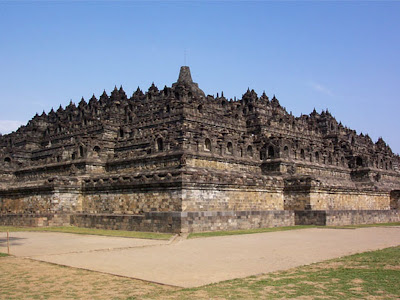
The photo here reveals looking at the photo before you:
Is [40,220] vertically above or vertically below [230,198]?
below

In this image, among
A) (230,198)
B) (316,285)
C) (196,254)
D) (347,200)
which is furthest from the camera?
(347,200)

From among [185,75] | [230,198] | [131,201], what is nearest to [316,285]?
[230,198]

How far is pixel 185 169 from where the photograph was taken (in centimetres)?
3048

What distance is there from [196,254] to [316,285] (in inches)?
259

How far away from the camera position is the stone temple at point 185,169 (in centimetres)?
2962

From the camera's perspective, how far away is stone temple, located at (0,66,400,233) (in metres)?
29.6

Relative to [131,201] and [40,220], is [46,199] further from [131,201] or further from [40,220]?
[131,201]

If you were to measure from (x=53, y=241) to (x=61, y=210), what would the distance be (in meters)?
13.2

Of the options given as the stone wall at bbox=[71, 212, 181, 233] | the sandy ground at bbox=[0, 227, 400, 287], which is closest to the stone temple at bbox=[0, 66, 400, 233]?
the stone wall at bbox=[71, 212, 181, 233]

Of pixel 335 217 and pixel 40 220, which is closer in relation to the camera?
pixel 40 220

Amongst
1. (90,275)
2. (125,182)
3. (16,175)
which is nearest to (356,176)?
(125,182)

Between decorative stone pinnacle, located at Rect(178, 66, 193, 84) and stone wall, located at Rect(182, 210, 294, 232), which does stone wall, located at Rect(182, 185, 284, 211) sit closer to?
stone wall, located at Rect(182, 210, 294, 232)

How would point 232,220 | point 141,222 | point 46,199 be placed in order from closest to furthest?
point 141,222
point 232,220
point 46,199

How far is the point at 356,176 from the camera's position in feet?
171
